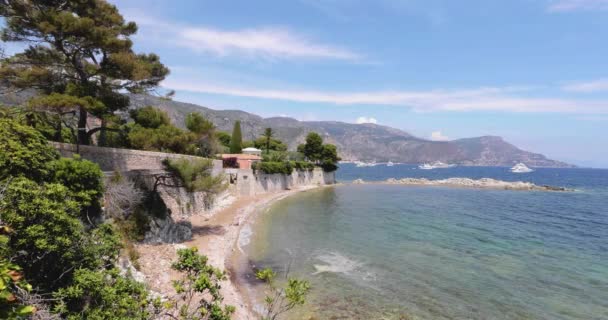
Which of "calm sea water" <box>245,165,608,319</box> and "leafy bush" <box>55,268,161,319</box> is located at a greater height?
"leafy bush" <box>55,268,161,319</box>

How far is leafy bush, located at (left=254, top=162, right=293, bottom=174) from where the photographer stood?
138 feet

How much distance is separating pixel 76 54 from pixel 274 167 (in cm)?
3085

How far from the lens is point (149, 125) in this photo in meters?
21.0

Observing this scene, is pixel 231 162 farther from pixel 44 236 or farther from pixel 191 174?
pixel 44 236

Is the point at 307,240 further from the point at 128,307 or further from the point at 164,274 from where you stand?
the point at 128,307

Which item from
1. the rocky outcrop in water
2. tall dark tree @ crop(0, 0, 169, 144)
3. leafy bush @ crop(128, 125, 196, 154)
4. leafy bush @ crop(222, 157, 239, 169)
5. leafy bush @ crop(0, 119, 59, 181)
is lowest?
the rocky outcrop in water

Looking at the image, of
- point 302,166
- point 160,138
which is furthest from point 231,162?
point 160,138

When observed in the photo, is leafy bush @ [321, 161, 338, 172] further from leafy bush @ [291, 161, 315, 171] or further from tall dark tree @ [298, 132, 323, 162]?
leafy bush @ [291, 161, 315, 171]

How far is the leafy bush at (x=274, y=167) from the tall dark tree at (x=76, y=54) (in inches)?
975

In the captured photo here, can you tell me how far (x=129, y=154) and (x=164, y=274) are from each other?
9290 mm

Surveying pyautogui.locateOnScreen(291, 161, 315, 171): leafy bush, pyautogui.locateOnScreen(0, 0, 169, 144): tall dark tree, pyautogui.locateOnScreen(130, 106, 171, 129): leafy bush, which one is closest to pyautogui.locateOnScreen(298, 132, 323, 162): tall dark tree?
pyautogui.locateOnScreen(291, 161, 315, 171): leafy bush

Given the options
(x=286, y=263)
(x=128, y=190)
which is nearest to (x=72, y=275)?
(x=128, y=190)

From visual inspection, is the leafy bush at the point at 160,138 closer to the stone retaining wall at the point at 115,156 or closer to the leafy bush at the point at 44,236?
the stone retaining wall at the point at 115,156

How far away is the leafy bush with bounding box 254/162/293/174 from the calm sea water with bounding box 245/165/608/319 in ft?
33.7
